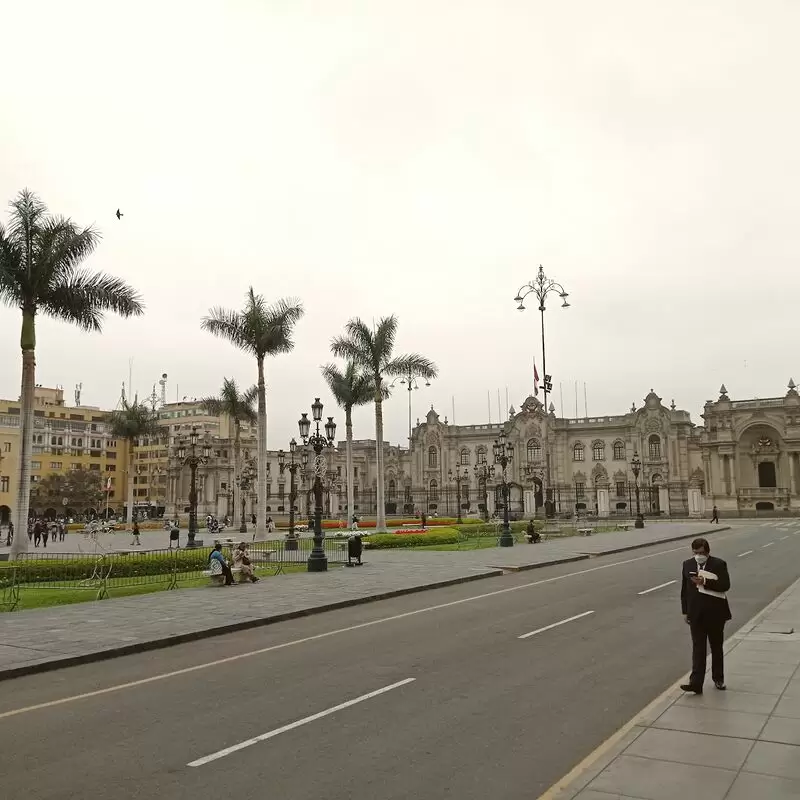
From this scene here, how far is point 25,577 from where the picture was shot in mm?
21344

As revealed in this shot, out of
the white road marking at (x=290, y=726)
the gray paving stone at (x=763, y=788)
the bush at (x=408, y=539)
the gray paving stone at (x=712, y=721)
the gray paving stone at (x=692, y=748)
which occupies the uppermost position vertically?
the gray paving stone at (x=763, y=788)

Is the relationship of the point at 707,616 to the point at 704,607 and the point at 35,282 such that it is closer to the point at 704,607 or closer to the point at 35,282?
the point at 704,607

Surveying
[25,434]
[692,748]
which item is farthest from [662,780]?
[25,434]

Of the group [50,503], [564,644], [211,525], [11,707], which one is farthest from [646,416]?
[11,707]

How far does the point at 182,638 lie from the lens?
13.2 metres

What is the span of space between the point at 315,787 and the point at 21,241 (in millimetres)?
25271

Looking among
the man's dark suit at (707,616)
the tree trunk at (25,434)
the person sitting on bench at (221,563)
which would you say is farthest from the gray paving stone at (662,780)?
the tree trunk at (25,434)

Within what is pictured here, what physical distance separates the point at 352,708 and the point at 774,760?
4.41m

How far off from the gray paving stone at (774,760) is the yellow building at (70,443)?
105 m

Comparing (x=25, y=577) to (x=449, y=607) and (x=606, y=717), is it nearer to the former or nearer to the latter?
(x=449, y=607)

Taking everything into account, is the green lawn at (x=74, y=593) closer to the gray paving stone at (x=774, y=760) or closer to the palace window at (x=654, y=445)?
the gray paving stone at (x=774, y=760)

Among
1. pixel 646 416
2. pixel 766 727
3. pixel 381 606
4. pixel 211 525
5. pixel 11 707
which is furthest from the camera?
pixel 646 416

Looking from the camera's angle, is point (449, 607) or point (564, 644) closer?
point (564, 644)

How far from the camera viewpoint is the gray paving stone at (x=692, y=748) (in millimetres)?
6168
